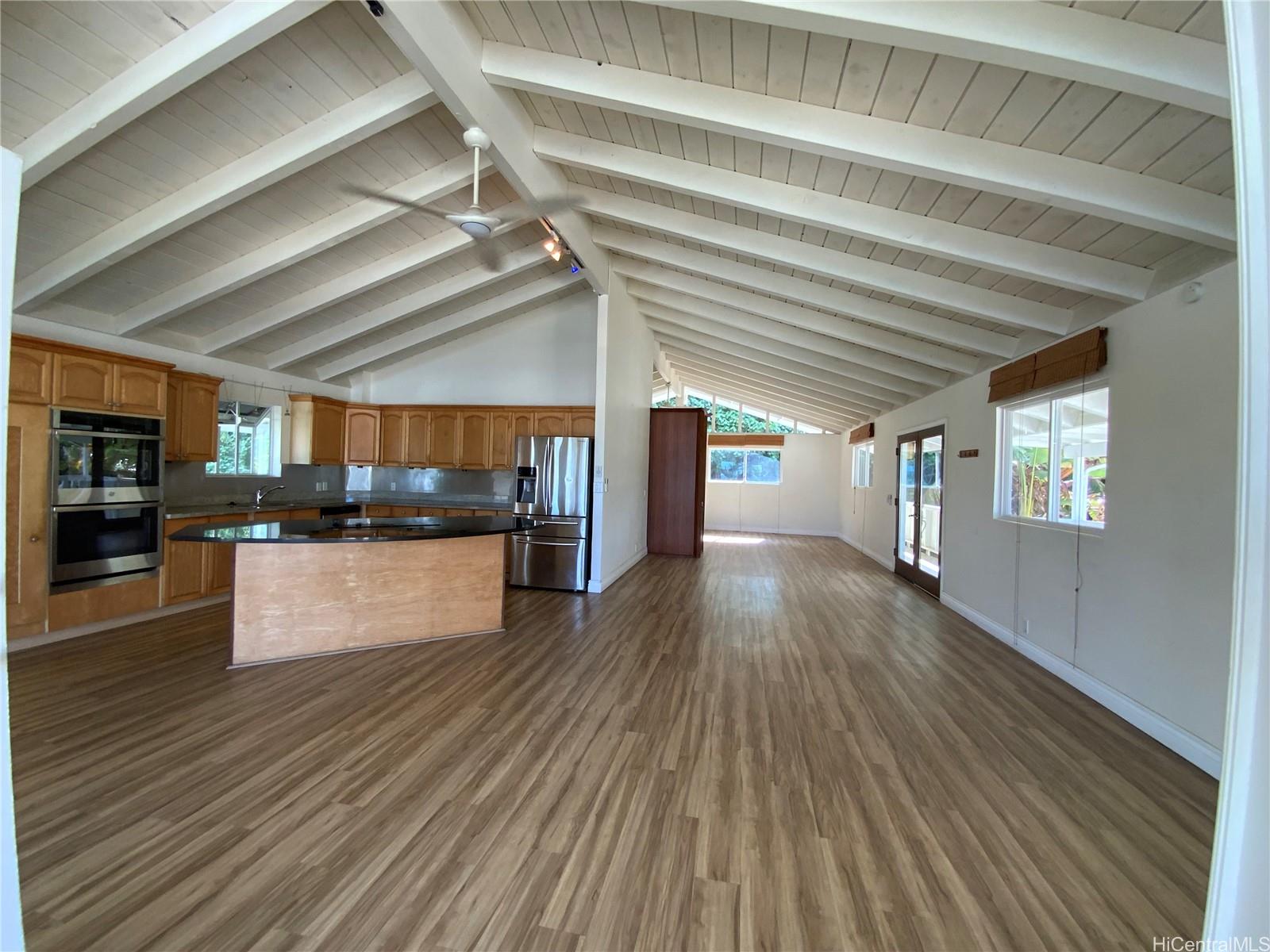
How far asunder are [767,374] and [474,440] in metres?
4.33

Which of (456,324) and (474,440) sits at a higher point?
(456,324)

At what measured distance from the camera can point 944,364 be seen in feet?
16.3

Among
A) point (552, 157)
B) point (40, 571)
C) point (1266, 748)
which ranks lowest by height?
point (40, 571)

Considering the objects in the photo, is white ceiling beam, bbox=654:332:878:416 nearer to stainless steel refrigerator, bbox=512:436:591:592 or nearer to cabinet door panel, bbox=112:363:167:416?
stainless steel refrigerator, bbox=512:436:591:592

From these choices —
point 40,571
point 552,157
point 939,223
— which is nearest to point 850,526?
point 939,223

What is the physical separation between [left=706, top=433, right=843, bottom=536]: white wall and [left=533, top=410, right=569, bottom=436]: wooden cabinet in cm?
625

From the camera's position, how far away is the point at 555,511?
5.69 m

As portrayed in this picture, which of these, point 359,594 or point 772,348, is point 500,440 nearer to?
point 359,594

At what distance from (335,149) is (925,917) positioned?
4550 mm

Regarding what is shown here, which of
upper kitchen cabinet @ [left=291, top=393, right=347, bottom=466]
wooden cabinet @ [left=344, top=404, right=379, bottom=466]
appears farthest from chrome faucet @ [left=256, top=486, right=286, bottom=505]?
wooden cabinet @ [left=344, top=404, right=379, bottom=466]

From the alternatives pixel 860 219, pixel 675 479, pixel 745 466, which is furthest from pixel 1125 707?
pixel 745 466

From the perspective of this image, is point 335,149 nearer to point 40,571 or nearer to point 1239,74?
point 40,571

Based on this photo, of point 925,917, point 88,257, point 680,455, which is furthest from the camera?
point 680,455

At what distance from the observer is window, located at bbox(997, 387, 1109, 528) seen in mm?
3393
